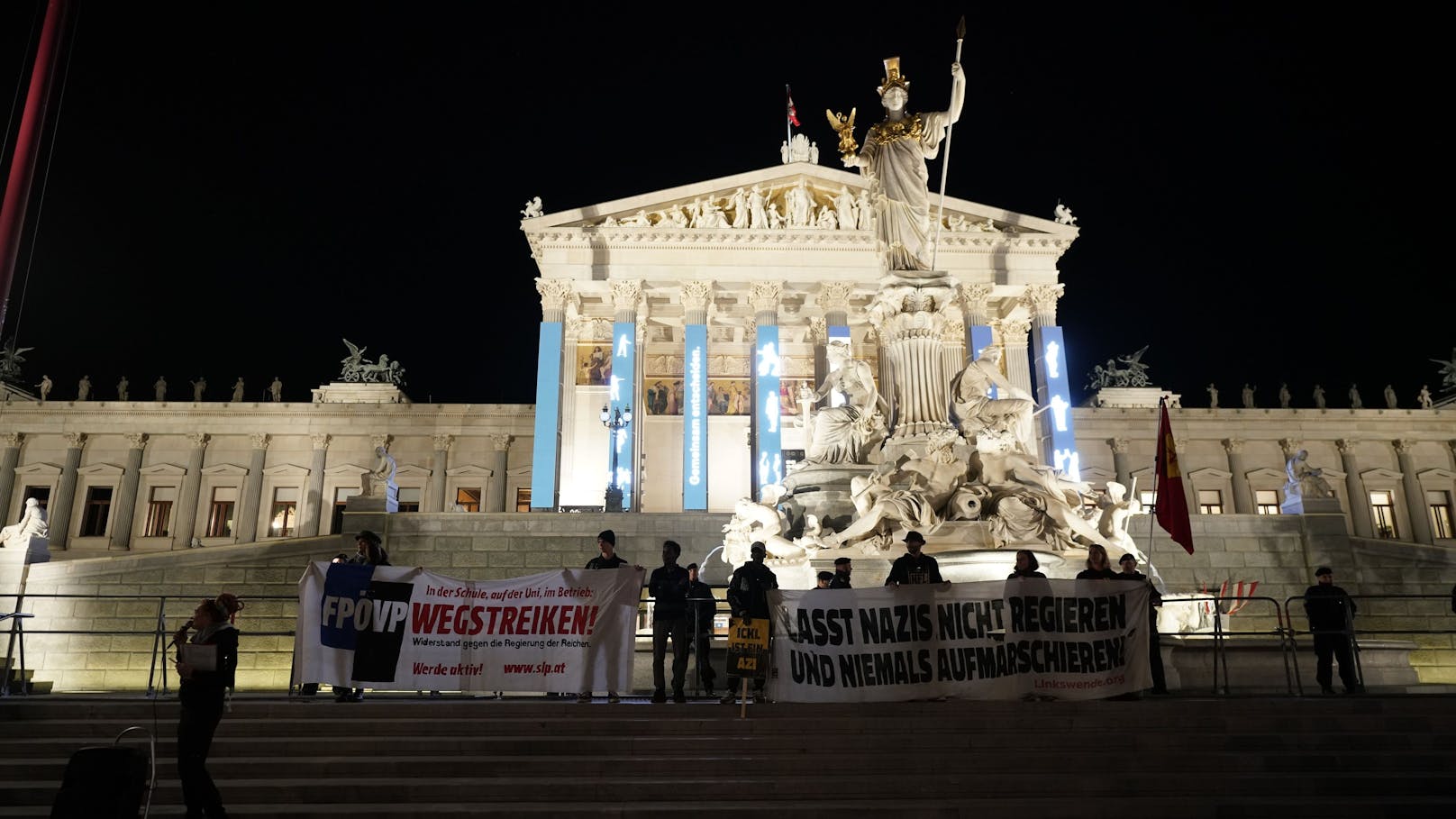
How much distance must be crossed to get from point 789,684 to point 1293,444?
46.7 metres

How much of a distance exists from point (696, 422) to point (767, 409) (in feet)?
9.01

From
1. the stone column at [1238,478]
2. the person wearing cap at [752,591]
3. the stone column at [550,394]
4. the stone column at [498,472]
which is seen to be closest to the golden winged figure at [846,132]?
the person wearing cap at [752,591]

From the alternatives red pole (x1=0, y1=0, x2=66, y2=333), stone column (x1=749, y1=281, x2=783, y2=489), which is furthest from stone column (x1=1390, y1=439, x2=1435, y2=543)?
red pole (x1=0, y1=0, x2=66, y2=333)

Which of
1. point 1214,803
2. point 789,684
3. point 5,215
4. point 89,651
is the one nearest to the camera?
point 1214,803

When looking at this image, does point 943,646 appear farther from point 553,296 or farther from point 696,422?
point 553,296

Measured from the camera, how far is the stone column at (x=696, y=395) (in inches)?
1341

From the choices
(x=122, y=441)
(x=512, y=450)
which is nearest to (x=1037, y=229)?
(x=512, y=450)

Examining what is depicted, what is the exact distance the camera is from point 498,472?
46.5 meters

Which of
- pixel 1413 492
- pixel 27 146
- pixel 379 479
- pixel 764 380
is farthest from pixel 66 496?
pixel 1413 492

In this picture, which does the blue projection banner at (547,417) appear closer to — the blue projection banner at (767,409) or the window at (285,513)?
the blue projection banner at (767,409)

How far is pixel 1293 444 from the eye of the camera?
46219 mm

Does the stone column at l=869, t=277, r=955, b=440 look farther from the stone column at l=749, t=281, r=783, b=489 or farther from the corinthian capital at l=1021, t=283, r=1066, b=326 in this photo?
the corinthian capital at l=1021, t=283, r=1066, b=326

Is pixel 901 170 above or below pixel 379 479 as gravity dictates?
above

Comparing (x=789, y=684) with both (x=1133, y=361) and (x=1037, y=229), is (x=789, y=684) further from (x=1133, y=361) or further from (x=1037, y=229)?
(x=1133, y=361)
